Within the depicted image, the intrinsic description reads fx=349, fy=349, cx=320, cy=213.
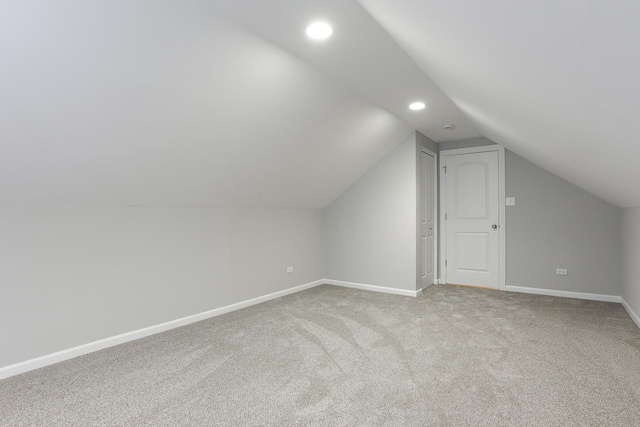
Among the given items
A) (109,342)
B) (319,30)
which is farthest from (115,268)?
(319,30)

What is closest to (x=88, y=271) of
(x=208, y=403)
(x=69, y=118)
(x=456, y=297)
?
(x=69, y=118)

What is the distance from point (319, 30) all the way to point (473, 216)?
3.88 m

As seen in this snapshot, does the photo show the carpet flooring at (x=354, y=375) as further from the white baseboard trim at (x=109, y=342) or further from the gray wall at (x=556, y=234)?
the gray wall at (x=556, y=234)

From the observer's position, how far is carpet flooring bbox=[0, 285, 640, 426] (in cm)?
190

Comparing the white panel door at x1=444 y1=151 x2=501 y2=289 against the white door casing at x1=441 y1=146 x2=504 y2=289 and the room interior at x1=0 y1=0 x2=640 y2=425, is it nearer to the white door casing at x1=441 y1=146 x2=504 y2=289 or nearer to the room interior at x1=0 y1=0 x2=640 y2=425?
the white door casing at x1=441 y1=146 x2=504 y2=289

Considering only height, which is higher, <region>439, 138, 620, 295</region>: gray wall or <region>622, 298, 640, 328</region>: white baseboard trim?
<region>439, 138, 620, 295</region>: gray wall

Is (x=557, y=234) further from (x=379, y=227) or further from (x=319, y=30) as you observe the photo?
(x=319, y=30)

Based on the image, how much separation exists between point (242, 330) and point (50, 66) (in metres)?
2.46

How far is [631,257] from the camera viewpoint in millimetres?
3572

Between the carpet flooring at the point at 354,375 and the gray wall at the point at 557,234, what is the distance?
30.2 inches

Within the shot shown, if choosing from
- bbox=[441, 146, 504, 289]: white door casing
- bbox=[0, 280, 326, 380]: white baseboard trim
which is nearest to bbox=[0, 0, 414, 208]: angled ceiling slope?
bbox=[0, 280, 326, 380]: white baseboard trim

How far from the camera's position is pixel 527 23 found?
110cm

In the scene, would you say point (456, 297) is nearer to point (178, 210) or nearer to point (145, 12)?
point (178, 210)

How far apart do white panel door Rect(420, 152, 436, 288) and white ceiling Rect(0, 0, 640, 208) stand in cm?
150
